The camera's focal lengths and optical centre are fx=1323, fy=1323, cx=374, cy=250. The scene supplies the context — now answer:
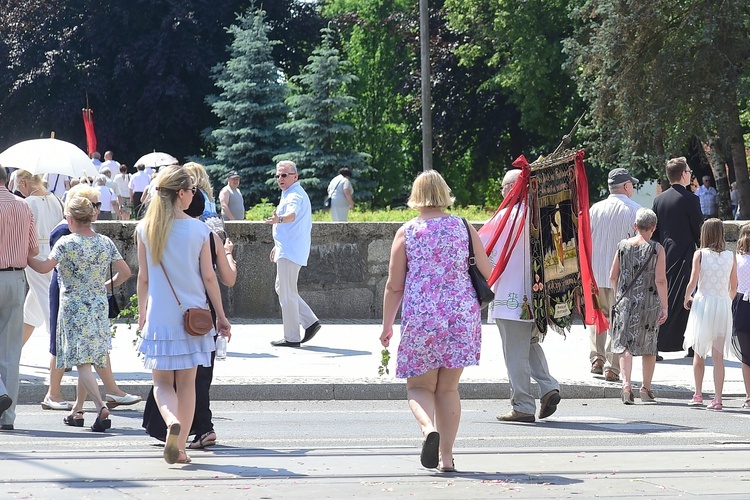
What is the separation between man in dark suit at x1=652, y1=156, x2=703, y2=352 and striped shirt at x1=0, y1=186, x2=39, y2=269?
631 centimetres

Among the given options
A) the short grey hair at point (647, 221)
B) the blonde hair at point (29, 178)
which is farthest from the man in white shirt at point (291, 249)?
the short grey hair at point (647, 221)

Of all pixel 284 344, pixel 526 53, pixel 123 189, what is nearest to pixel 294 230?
pixel 284 344

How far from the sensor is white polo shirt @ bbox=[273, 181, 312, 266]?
13547mm

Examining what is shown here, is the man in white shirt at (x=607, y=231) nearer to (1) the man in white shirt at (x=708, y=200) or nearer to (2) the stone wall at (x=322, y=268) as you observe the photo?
(2) the stone wall at (x=322, y=268)

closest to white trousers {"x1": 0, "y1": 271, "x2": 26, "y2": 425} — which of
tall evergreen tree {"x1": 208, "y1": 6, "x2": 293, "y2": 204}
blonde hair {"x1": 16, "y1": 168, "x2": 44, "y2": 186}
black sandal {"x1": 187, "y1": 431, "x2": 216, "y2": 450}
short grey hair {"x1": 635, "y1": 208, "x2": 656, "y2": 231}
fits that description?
black sandal {"x1": 187, "y1": 431, "x2": 216, "y2": 450}

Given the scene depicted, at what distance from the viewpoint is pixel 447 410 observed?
24.4 ft

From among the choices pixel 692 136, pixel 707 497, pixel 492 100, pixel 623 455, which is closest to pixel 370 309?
pixel 623 455

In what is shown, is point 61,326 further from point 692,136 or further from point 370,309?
point 692,136

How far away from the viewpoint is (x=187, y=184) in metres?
7.55

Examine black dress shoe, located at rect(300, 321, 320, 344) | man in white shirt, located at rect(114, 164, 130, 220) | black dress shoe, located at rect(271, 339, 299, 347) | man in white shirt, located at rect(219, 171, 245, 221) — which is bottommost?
black dress shoe, located at rect(271, 339, 299, 347)

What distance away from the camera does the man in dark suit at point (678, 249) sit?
41.9ft

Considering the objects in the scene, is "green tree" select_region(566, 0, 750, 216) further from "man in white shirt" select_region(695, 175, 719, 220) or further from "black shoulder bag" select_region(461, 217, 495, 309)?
"black shoulder bag" select_region(461, 217, 495, 309)

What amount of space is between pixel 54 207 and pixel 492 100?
3089cm

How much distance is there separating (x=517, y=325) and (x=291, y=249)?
454 cm
